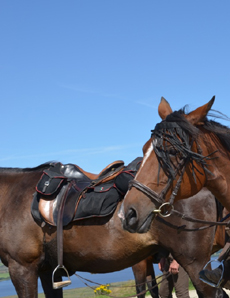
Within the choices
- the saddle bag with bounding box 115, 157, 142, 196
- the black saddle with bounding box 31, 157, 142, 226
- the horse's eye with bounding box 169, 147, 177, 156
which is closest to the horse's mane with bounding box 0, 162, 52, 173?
the black saddle with bounding box 31, 157, 142, 226

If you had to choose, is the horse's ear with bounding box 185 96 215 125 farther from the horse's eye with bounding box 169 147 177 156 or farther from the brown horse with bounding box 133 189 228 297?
the brown horse with bounding box 133 189 228 297

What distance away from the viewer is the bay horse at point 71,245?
543 cm

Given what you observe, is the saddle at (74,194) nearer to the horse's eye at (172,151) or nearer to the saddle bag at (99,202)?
the saddle bag at (99,202)

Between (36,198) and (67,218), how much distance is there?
0.57 m

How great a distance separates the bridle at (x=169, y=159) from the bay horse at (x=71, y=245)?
1.83 meters

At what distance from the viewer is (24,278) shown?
18.5ft

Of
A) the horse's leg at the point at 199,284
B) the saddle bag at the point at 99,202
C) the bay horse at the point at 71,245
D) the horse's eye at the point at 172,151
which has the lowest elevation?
the horse's leg at the point at 199,284

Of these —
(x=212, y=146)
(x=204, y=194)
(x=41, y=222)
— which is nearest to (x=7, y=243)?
(x=41, y=222)

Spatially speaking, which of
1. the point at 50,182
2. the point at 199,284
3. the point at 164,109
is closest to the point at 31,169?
the point at 50,182

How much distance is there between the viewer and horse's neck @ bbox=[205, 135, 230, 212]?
12.2 ft

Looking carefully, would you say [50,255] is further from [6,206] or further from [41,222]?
[6,206]

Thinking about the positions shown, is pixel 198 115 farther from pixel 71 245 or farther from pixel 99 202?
pixel 71 245

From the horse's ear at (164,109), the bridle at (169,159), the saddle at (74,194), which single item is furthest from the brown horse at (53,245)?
the bridle at (169,159)

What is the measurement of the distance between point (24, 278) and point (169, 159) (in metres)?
2.96
